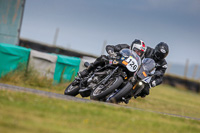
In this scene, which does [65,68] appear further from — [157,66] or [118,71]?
[118,71]

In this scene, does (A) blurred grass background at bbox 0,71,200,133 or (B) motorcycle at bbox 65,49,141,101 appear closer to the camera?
(A) blurred grass background at bbox 0,71,200,133

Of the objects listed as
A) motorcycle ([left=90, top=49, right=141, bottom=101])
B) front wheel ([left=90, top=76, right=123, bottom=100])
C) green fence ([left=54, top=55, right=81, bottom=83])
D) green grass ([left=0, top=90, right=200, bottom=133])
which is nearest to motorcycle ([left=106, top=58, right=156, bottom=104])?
motorcycle ([left=90, top=49, right=141, bottom=101])

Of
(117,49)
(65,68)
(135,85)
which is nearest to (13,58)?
(65,68)

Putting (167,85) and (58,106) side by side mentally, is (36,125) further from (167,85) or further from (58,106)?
(167,85)

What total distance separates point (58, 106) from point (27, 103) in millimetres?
496

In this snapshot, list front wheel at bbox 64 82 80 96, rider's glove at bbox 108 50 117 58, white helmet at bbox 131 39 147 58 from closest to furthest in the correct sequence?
rider's glove at bbox 108 50 117 58, white helmet at bbox 131 39 147 58, front wheel at bbox 64 82 80 96

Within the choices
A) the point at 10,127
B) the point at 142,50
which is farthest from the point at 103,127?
the point at 142,50

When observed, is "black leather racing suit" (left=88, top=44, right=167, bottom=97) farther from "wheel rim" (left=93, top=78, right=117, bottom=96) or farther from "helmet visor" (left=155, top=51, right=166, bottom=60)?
"wheel rim" (left=93, top=78, right=117, bottom=96)

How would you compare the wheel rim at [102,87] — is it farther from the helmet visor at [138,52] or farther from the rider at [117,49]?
the helmet visor at [138,52]

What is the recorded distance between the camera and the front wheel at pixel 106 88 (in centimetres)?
756

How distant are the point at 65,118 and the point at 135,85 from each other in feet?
12.3

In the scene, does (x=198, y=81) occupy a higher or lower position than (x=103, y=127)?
lower

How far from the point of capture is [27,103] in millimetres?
5305

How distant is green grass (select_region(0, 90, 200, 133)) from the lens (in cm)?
420
